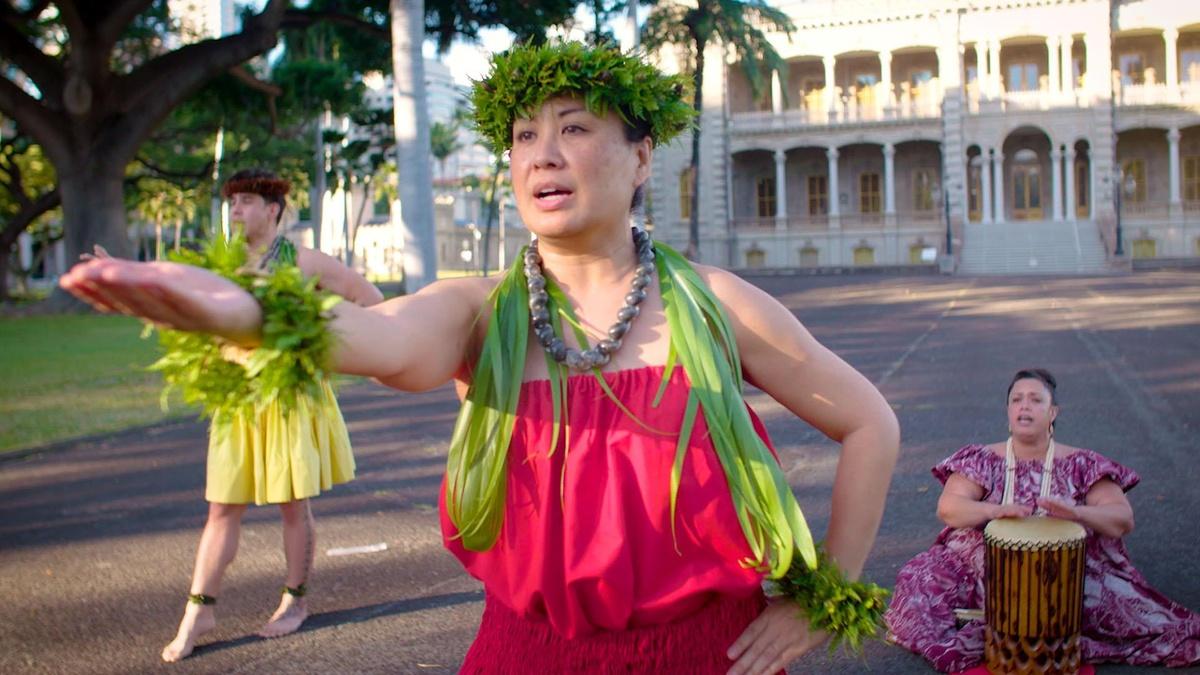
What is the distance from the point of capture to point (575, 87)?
2.39 meters

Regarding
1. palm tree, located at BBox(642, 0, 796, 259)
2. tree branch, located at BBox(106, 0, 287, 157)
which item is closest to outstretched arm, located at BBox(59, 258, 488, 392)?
tree branch, located at BBox(106, 0, 287, 157)

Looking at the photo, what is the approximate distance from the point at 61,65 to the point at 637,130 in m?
30.1

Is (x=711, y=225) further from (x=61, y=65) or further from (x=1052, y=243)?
(x=61, y=65)

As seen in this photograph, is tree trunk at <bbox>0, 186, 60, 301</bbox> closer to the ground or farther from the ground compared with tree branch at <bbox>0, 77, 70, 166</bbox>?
closer to the ground

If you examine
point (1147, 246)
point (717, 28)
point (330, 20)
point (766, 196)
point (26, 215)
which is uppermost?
point (717, 28)

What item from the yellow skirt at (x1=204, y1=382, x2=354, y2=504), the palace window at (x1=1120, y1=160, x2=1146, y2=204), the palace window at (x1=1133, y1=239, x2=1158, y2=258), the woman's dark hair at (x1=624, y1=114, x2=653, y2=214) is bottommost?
the yellow skirt at (x1=204, y1=382, x2=354, y2=504)

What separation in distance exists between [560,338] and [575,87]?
50cm

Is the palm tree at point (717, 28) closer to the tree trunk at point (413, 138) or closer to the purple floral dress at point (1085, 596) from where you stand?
the tree trunk at point (413, 138)

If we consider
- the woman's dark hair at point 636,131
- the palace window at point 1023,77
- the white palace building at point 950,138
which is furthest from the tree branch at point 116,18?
Answer: the palace window at point 1023,77

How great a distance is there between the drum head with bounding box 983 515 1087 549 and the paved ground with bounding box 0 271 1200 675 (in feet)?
2.22

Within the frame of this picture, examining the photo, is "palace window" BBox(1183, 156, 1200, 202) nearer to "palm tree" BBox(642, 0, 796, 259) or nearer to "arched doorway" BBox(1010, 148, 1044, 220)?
"arched doorway" BBox(1010, 148, 1044, 220)

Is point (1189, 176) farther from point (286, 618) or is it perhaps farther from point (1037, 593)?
point (286, 618)

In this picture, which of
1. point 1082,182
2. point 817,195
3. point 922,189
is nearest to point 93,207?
point 817,195

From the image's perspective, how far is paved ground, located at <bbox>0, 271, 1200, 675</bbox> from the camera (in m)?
5.09
